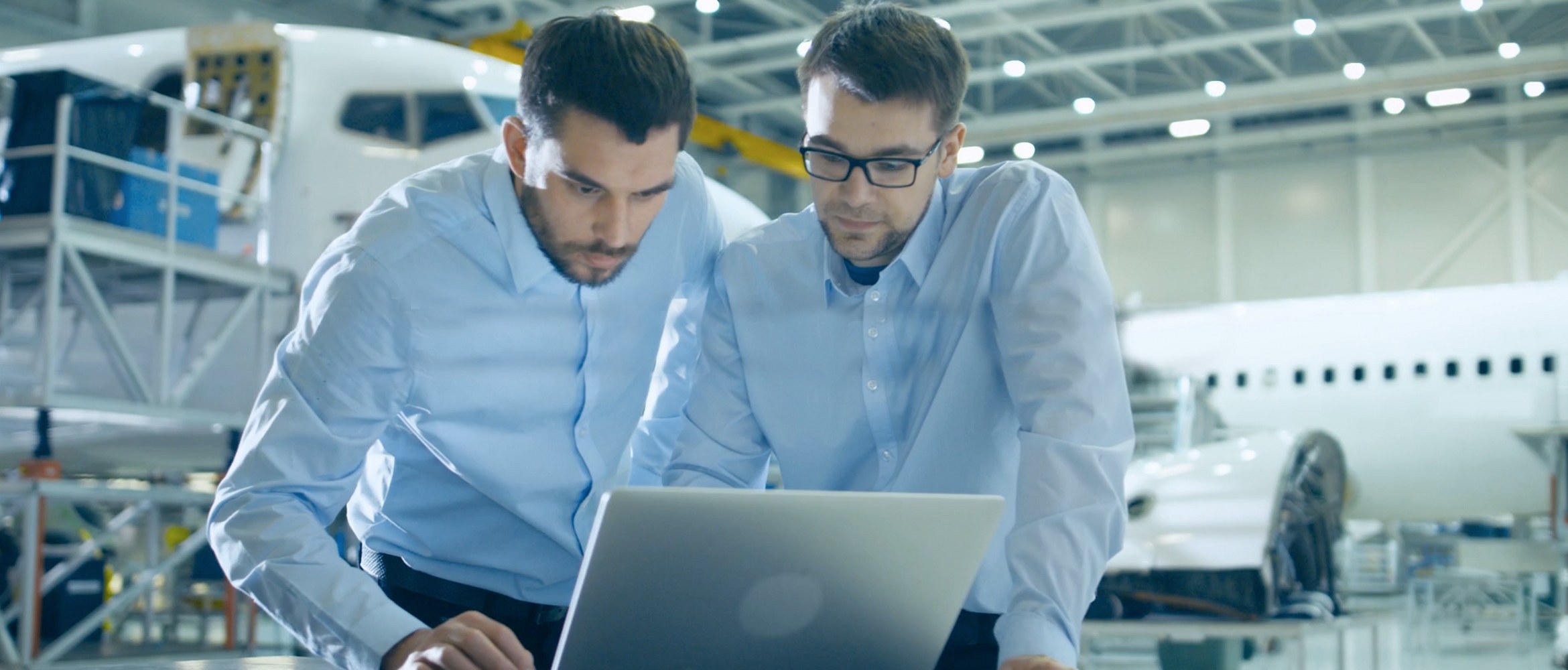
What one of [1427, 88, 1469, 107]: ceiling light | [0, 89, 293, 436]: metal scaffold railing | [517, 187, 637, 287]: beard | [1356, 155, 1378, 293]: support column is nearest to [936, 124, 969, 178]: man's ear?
[517, 187, 637, 287]: beard

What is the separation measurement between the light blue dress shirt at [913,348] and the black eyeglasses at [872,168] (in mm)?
216

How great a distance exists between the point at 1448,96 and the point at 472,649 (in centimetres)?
2225

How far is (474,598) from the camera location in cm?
250

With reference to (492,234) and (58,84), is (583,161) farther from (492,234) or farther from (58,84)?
(58,84)

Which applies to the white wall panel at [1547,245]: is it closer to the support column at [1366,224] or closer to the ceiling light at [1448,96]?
the support column at [1366,224]

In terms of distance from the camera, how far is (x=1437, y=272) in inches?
→ 925

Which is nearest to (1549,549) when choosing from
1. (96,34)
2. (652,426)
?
(652,426)

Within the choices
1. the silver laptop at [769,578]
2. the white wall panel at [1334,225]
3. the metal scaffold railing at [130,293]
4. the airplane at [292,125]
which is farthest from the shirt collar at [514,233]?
the white wall panel at [1334,225]

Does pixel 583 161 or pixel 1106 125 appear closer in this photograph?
pixel 583 161

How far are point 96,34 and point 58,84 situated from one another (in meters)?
10.7

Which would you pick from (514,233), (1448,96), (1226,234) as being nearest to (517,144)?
(514,233)

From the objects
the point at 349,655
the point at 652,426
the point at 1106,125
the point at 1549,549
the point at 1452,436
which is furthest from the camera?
the point at 1106,125

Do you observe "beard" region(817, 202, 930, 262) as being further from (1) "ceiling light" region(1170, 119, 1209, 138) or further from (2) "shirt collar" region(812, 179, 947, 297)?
(1) "ceiling light" region(1170, 119, 1209, 138)

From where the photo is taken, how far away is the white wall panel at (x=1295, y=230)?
79.5 ft
